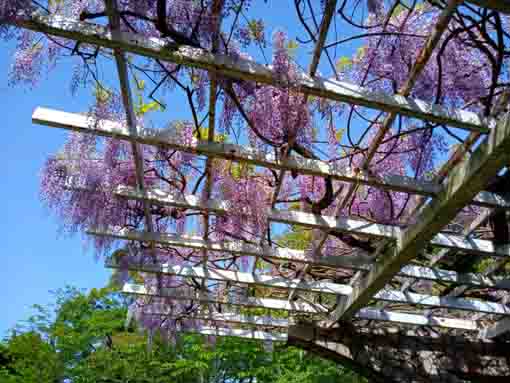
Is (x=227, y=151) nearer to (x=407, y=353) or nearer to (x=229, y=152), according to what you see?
(x=229, y=152)

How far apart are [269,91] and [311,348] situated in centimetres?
325

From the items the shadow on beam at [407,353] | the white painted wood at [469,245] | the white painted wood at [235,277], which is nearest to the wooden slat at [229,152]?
the white painted wood at [469,245]

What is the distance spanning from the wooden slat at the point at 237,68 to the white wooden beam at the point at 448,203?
0.11m

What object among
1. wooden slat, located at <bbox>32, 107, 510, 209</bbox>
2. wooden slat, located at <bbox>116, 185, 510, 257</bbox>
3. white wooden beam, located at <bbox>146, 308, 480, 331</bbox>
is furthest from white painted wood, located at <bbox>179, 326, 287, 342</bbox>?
wooden slat, located at <bbox>32, 107, 510, 209</bbox>

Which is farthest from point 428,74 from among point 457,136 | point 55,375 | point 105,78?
point 55,375

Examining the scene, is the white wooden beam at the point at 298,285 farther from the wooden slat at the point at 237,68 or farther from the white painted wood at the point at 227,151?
the wooden slat at the point at 237,68

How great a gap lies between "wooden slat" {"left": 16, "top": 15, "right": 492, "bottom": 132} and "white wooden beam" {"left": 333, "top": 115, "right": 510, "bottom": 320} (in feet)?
0.36

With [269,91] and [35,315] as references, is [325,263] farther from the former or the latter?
[35,315]

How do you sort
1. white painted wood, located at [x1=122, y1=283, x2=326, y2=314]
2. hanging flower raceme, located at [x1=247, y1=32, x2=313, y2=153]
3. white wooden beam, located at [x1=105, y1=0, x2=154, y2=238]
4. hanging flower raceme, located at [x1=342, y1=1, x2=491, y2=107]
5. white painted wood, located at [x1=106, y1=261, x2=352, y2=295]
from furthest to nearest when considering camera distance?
white painted wood, located at [x1=122, y1=283, x2=326, y2=314] < white painted wood, located at [x1=106, y1=261, x2=352, y2=295] < hanging flower raceme, located at [x1=342, y1=1, x2=491, y2=107] < hanging flower raceme, located at [x1=247, y1=32, x2=313, y2=153] < white wooden beam, located at [x1=105, y1=0, x2=154, y2=238]

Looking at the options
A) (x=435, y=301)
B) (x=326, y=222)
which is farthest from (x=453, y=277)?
(x=326, y=222)

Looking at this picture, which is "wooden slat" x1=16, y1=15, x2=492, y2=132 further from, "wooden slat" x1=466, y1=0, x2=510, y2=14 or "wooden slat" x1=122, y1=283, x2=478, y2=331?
"wooden slat" x1=122, y1=283, x2=478, y2=331

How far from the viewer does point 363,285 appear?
12.1 feet

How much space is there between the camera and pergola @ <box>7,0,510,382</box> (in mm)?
1855

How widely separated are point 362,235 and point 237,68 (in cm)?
168
